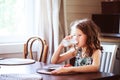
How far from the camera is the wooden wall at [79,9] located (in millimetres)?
3590

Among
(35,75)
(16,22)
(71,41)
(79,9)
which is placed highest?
(79,9)

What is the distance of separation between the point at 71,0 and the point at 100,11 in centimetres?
51

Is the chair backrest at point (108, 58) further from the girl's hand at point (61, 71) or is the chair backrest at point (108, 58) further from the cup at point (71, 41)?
the girl's hand at point (61, 71)

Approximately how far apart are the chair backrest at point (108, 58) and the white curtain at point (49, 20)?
1045 mm

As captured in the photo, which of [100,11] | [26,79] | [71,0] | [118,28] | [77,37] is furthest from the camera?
[100,11]

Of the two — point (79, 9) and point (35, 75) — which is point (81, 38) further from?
point (79, 9)

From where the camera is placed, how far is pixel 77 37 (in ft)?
6.75

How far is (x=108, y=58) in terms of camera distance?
2359mm

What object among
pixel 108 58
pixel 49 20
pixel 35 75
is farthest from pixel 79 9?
pixel 35 75

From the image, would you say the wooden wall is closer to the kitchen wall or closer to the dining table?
the kitchen wall

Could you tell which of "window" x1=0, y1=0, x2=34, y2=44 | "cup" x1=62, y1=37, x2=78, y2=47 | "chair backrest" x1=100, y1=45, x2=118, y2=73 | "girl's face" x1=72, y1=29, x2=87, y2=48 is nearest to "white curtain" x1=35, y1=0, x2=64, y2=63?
"window" x1=0, y1=0, x2=34, y2=44

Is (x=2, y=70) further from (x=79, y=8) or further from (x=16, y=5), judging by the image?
(x=79, y=8)

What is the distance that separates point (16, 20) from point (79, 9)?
0.84 meters

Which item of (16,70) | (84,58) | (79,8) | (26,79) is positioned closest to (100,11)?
(79,8)
